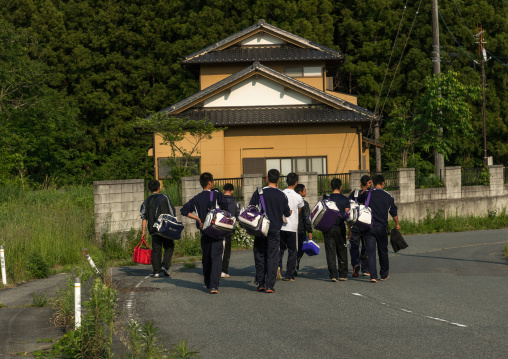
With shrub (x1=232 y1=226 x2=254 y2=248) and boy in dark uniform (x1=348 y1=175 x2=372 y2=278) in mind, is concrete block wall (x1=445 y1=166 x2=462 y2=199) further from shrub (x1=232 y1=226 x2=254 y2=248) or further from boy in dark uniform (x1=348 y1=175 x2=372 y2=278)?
boy in dark uniform (x1=348 y1=175 x2=372 y2=278)

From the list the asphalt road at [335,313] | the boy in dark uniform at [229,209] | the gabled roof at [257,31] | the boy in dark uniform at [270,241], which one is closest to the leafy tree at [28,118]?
the gabled roof at [257,31]

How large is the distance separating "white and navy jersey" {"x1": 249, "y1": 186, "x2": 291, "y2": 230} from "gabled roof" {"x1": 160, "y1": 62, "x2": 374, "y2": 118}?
19413 millimetres

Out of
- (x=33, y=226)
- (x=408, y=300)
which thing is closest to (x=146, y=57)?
(x=33, y=226)

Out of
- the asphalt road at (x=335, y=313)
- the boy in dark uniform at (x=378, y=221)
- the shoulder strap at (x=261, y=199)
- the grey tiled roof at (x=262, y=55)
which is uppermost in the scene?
the grey tiled roof at (x=262, y=55)

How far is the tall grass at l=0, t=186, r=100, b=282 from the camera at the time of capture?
47.9ft

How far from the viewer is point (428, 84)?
101 feet

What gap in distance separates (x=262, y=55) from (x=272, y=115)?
6754 millimetres

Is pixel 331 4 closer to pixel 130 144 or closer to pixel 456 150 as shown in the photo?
pixel 456 150

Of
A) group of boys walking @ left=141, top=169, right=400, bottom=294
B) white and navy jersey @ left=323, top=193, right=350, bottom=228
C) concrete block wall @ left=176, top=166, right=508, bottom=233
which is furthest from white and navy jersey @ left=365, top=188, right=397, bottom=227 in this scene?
concrete block wall @ left=176, top=166, right=508, bottom=233

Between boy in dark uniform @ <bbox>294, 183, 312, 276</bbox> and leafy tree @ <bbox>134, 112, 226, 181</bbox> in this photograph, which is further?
leafy tree @ <bbox>134, 112, 226, 181</bbox>

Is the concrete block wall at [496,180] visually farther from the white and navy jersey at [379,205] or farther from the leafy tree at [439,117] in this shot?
the white and navy jersey at [379,205]

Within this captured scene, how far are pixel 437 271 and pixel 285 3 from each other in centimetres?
3509

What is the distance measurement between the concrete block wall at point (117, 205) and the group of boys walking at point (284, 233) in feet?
12.5

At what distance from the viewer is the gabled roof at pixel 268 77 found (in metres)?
30.7
